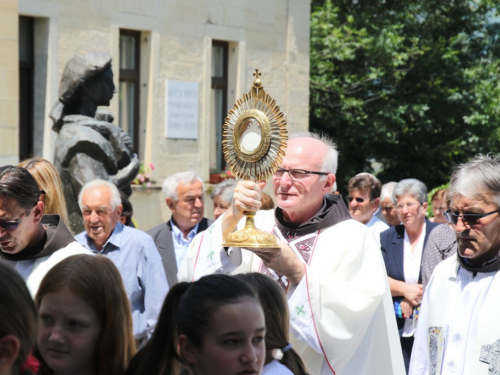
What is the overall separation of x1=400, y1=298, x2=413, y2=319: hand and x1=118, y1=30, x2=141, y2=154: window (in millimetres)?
9371

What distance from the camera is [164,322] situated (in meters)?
3.48

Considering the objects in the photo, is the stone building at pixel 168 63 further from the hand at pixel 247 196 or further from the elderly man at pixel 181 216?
the hand at pixel 247 196

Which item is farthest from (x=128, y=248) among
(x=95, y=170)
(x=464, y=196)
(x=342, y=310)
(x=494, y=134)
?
(x=494, y=134)

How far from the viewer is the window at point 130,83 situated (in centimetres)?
1633

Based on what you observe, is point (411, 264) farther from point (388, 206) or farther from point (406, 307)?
point (388, 206)

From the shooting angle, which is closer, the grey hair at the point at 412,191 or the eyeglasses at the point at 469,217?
the eyeglasses at the point at 469,217

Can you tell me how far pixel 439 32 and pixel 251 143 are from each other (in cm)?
1927

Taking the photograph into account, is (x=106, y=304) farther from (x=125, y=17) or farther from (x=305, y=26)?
(x=305, y=26)

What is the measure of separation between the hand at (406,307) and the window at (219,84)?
10.3 meters

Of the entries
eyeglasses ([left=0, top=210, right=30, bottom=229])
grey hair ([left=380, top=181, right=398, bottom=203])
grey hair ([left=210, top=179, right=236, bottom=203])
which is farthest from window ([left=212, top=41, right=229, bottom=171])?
eyeglasses ([left=0, top=210, right=30, bottom=229])

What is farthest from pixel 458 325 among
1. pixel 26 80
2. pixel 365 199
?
pixel 26 80

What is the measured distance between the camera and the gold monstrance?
4.43m

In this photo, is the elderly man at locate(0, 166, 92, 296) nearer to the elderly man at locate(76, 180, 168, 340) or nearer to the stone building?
the elderly man at locate(76, 180, 168, 340)

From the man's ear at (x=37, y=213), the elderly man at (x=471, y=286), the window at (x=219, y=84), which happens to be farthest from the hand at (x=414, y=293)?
the window at (x=219, y=84)
